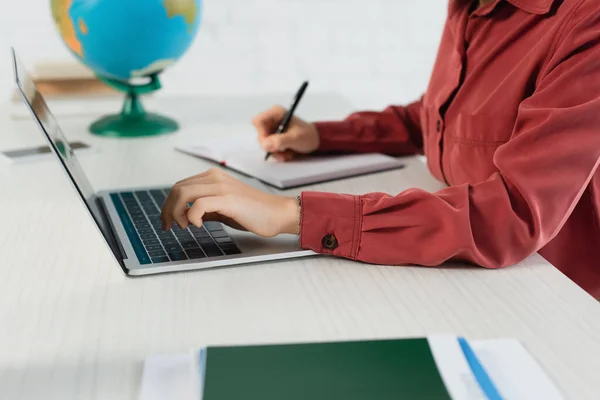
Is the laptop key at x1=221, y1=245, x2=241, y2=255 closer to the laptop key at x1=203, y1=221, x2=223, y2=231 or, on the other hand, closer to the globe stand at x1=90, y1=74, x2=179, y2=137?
the laptop key at x1=203, y1=221, x2=223, y2=231

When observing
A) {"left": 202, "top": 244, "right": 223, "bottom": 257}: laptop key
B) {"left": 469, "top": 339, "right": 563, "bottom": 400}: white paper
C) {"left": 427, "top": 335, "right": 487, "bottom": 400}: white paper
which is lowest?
{"left": 202, "top": 244, "right": 223, "bottom": 257}: laptop key

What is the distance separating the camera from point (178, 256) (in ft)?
2.47

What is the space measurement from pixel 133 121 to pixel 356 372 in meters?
0.93

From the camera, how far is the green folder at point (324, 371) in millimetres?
510

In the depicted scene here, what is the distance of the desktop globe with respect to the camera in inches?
47.2

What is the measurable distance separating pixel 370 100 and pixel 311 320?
1834 mm

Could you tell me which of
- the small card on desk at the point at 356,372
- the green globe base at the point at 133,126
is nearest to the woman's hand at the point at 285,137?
the green globe base at the point at 133,126

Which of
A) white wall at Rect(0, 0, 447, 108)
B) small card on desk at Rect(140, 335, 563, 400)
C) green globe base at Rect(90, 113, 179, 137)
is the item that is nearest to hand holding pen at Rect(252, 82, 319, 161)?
green globe base at Rect(90, 113, 179, 137)

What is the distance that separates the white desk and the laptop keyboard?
1.3 inches

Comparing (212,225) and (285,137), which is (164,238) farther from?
(285,137)

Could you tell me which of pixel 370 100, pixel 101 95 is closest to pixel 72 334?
pixel 101 95

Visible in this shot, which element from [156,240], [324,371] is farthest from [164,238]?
[324,371]

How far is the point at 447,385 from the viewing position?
1.70 feet

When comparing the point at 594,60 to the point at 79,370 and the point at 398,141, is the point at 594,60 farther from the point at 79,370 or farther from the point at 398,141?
the point at 79,370
